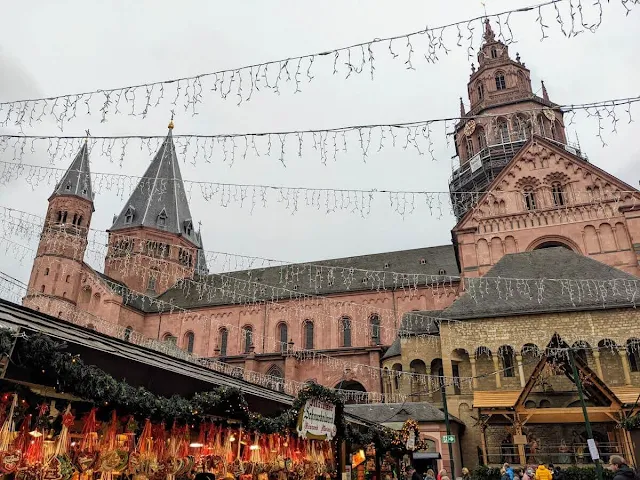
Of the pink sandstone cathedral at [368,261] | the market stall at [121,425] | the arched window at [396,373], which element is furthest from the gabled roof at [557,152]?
the market stall at [121,425]

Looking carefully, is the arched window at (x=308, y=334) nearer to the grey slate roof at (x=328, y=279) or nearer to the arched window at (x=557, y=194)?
the grey slate roof at (x=328, y=279)

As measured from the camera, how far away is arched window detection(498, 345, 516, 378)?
80.0 ft

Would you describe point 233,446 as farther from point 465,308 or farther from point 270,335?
point 270,335

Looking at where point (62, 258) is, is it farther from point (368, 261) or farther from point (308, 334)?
point (368, 261)

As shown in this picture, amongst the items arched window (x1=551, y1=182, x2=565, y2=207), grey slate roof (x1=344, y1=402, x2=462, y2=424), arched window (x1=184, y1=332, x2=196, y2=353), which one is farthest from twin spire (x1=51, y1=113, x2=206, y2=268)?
arched window (x1=551, y1=182, x2=565, y2=207)

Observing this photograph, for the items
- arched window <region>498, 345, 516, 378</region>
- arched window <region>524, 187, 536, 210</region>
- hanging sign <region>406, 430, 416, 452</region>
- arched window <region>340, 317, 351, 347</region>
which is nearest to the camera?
hanging sign <region>406, 430, 416, 452</region>

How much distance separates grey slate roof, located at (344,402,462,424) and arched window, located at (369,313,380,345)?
10.8 m

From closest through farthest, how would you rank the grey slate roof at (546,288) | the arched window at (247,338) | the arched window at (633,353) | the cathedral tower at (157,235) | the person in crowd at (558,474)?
1. the person in crowd at (558,474)
2. the arched window at (633,353)
3. the grey slate roof at (546,288)
4. the arched window at (247,338)
5. the cathedral tower at (157,235)

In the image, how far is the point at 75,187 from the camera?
4369cm

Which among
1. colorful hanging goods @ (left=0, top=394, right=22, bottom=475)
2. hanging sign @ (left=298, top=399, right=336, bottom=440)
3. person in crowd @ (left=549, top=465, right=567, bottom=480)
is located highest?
hanging sign @ (left=298, top=399, right=336, bottom=440)

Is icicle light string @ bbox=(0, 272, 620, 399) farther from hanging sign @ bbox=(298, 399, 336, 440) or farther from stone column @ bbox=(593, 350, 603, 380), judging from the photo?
hanging sign @ bbox=(298, 399, 336, 440)

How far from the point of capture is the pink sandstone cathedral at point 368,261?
2992 cm

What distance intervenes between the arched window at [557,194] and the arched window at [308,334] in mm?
20613

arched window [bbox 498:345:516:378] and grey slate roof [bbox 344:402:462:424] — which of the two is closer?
grey slate roof [bbox 344:402:462:424]
